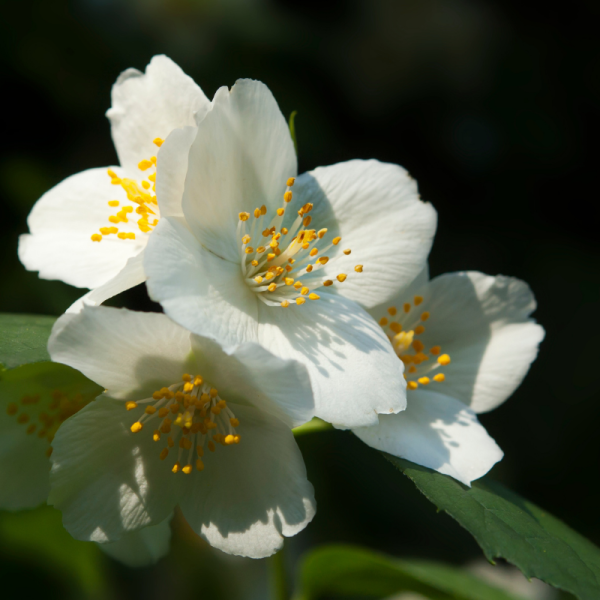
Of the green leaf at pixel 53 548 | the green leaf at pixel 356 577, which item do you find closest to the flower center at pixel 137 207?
the green leaf at pixel 356 577

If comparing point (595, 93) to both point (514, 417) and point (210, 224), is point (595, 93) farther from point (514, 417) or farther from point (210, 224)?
point (210, 224)

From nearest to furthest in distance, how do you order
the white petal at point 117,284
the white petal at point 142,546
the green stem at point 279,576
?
the white petal at point 117,284, the white petal at point 142,546, the green stem at point 279,576

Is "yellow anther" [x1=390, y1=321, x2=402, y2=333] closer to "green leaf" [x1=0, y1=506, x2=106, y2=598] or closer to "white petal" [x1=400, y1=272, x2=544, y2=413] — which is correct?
"white petal" [x1=400, y1=272, x2=544, y2=413]

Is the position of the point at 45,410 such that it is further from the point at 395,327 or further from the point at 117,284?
the point at 395,327

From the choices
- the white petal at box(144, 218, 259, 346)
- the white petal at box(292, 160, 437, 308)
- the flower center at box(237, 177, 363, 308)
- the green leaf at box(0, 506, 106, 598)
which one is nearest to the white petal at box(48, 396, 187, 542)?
the white petal at box(144, 218, 259, 346)

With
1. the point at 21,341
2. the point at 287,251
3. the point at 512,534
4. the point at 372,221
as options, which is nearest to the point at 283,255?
the point at 287,251

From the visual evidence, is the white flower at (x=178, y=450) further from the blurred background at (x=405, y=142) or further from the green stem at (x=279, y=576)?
the blurred background at (x=405, y=142)
